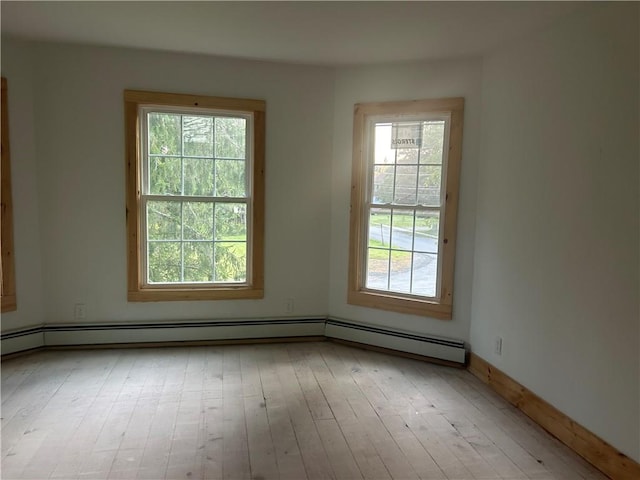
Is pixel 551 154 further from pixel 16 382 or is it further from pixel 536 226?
pixel 16 382

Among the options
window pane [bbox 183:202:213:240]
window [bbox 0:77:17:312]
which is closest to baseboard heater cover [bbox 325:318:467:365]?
window pane [bbox 183:202:213:240]

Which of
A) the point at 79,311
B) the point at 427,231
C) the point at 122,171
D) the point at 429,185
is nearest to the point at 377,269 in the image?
the point at 427,231

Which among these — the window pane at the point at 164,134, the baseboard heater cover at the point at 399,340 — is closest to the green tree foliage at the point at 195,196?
the window pane at the point at 164,134

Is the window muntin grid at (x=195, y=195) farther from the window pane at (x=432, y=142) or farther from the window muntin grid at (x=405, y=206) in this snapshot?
the window pane at (x=432, y=142)

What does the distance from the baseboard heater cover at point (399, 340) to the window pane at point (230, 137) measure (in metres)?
1.70

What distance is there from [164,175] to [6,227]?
1.21 m

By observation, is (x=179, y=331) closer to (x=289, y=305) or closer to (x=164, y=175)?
(x=289, y=305)

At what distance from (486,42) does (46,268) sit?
3.72m

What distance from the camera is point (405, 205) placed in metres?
3.61

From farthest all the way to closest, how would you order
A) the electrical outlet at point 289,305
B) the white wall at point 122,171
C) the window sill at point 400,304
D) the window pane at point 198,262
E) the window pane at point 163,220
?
1. the electrical outlet at point 289,305
2. the window pane at point 198,262
3. the window pane at point 163,220
4. the window sill at point 400,304
5. the white wall at point 122,171

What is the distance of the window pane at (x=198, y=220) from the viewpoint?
369 cm

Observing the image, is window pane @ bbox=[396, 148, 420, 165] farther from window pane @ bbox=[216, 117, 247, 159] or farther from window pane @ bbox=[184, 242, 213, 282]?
window pane @ bbox=[184, 242, 213, 282]

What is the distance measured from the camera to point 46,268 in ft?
11.5

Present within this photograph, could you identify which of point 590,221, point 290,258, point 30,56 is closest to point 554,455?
point 590,221
